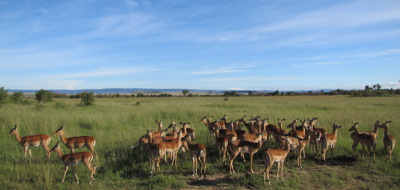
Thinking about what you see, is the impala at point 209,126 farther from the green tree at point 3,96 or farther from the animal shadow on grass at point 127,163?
the green tree at point 3,96

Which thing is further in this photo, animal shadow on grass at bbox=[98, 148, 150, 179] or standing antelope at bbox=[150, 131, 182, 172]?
animal shadow on grass at bbox=[98, 148, 150, 179]

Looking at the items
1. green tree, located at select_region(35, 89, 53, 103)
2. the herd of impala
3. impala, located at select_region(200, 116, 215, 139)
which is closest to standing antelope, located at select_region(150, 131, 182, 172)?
the herd of impala

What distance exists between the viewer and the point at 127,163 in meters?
8.21

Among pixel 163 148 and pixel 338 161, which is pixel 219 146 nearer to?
pixel 163 148

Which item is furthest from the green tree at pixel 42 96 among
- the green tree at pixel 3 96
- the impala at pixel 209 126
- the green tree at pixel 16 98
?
the impala at pixel 209 126

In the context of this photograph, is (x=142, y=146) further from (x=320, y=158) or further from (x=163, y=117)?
(x=163, y=117)

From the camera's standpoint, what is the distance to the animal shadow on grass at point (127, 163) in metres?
7.38

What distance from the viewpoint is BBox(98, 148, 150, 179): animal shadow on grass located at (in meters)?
7.38

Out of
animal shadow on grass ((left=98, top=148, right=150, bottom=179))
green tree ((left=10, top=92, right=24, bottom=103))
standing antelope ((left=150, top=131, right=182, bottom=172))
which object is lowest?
animal shadow on grass ((left=98, top=148, right=150, bottom=179))

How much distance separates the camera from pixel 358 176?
7125mm

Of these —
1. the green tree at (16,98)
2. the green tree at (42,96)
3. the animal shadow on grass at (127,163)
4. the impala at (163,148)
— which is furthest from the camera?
the green tree at (42,96)

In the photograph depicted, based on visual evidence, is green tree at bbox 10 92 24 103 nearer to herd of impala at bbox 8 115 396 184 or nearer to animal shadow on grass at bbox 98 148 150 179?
herd of impala at bbox 8 115 396 184

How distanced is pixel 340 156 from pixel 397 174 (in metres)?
1.94

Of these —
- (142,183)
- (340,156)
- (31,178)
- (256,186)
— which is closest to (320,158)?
(340,156)
